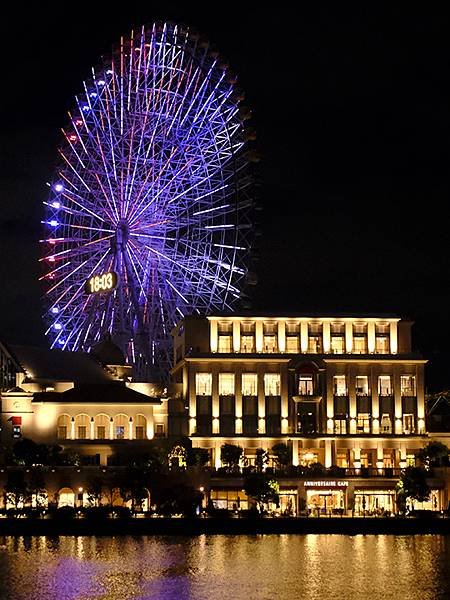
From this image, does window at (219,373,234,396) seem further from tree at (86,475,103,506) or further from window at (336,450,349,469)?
tree at (86,475,103,506)

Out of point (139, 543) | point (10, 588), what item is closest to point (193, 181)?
point (139, 543)

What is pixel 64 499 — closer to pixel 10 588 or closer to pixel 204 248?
pixel 204 248

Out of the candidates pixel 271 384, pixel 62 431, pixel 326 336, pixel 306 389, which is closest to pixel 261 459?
pixel 271 384

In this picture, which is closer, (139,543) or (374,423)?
(139,543)

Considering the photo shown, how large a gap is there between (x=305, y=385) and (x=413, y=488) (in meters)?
19.3

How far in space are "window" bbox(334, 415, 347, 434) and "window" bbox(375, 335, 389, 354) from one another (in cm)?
761

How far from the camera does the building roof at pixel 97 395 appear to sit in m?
119

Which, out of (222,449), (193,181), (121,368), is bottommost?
(222,449)

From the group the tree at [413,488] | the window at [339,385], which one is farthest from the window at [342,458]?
the tree at [413,488]

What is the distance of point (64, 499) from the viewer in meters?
109

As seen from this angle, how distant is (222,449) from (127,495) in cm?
1537

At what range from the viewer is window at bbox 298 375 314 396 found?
127625 mm

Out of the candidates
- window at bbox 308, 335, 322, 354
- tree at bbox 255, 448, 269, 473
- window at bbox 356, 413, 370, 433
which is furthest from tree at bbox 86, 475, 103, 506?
window at bbox 308, 335, 322, 354

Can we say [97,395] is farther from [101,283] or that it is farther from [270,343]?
[270,343]
